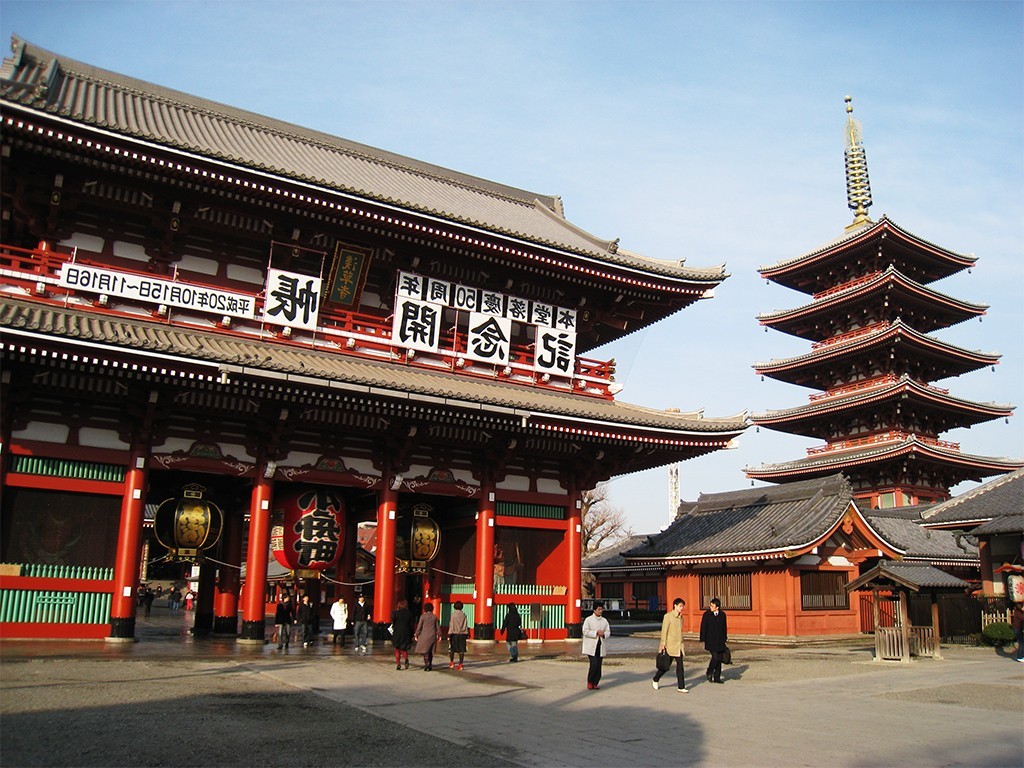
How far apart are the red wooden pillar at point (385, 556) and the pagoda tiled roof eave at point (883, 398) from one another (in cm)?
3565

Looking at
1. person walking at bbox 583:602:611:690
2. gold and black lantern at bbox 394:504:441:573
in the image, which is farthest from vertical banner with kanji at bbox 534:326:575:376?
person walking at bbox 583:602:611:690

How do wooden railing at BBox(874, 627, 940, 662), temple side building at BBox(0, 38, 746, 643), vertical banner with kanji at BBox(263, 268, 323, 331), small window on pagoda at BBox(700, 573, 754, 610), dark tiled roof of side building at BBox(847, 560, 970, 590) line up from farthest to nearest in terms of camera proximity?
small window on pagoda at BBox(700, 573, 754, 610), dark tiled roof of side building at BBox(847, 560, 970, 590), wooden railing at BBox(874, 627, 940, 662), vertical banner with kanji at BBox(263, 268, 323, 331), temple side building at BBox(0, 38, 746, 643)

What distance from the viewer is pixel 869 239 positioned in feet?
164

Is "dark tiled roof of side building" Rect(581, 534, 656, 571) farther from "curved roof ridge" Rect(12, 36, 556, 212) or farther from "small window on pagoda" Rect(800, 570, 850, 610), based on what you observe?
"curved roof ridge" Rect(12, 36, 556, 212)

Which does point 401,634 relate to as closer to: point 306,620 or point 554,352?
point 306,620

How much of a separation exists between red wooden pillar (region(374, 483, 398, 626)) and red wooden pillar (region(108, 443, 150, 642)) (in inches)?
233

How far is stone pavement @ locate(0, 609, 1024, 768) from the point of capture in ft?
31.7

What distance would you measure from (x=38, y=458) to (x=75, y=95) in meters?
10.7

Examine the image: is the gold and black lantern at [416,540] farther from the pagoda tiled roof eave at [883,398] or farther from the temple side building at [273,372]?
the pagoda tiled roof eave at [883,398]

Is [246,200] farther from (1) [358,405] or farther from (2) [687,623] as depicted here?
(2) [687,623]

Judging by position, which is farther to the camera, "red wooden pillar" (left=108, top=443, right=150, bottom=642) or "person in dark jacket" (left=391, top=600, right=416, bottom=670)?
"red wooden pillar" (left=108, top=443, right=150, bottom=642)

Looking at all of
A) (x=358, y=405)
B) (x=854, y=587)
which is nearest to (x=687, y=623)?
(x=854, y=587)

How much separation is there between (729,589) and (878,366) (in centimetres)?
2591

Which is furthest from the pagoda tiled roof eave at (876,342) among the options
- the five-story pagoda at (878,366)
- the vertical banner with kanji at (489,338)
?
the vertical banner with kanji at (489,338)
